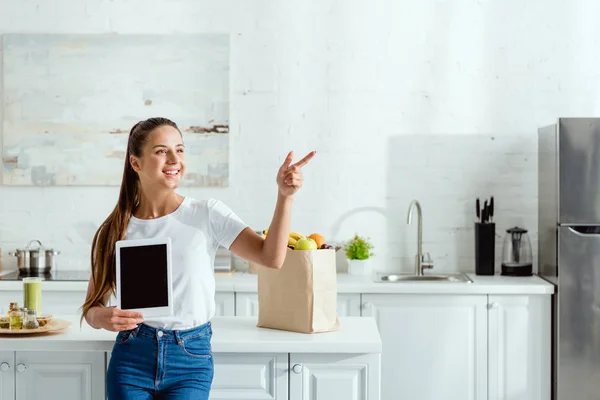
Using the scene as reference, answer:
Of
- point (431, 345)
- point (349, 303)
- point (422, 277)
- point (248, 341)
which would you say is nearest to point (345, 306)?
point (349, 303)

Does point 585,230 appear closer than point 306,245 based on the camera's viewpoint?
No

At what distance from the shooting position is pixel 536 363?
3.70m

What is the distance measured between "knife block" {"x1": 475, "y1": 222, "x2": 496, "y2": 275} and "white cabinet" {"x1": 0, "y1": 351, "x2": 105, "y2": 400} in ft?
7.53

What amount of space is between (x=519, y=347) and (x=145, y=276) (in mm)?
2295

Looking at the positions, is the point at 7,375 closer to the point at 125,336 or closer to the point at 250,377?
the point at 125,336

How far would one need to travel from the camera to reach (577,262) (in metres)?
3.63

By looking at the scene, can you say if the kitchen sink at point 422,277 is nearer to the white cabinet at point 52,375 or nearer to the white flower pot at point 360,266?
the white flower pot at point 360,266

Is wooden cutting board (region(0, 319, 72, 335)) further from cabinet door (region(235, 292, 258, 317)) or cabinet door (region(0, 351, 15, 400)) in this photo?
cabinet door (region(235, 292, 258, 317))

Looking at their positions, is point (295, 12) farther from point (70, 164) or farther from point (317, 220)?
point (70, 164)

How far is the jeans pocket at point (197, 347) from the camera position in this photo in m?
2.04

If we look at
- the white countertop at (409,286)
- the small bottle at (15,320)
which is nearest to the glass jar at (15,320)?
the small bottle at (15,320)

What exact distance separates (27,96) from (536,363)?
119 inches

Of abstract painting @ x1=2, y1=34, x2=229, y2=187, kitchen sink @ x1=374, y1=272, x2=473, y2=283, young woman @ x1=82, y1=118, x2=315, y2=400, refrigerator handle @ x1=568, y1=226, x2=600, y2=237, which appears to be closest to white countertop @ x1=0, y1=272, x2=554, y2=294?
kitchen sink @ x1=374, y1=272, x2=473, y2=283

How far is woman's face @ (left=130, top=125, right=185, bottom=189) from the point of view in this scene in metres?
2.14
